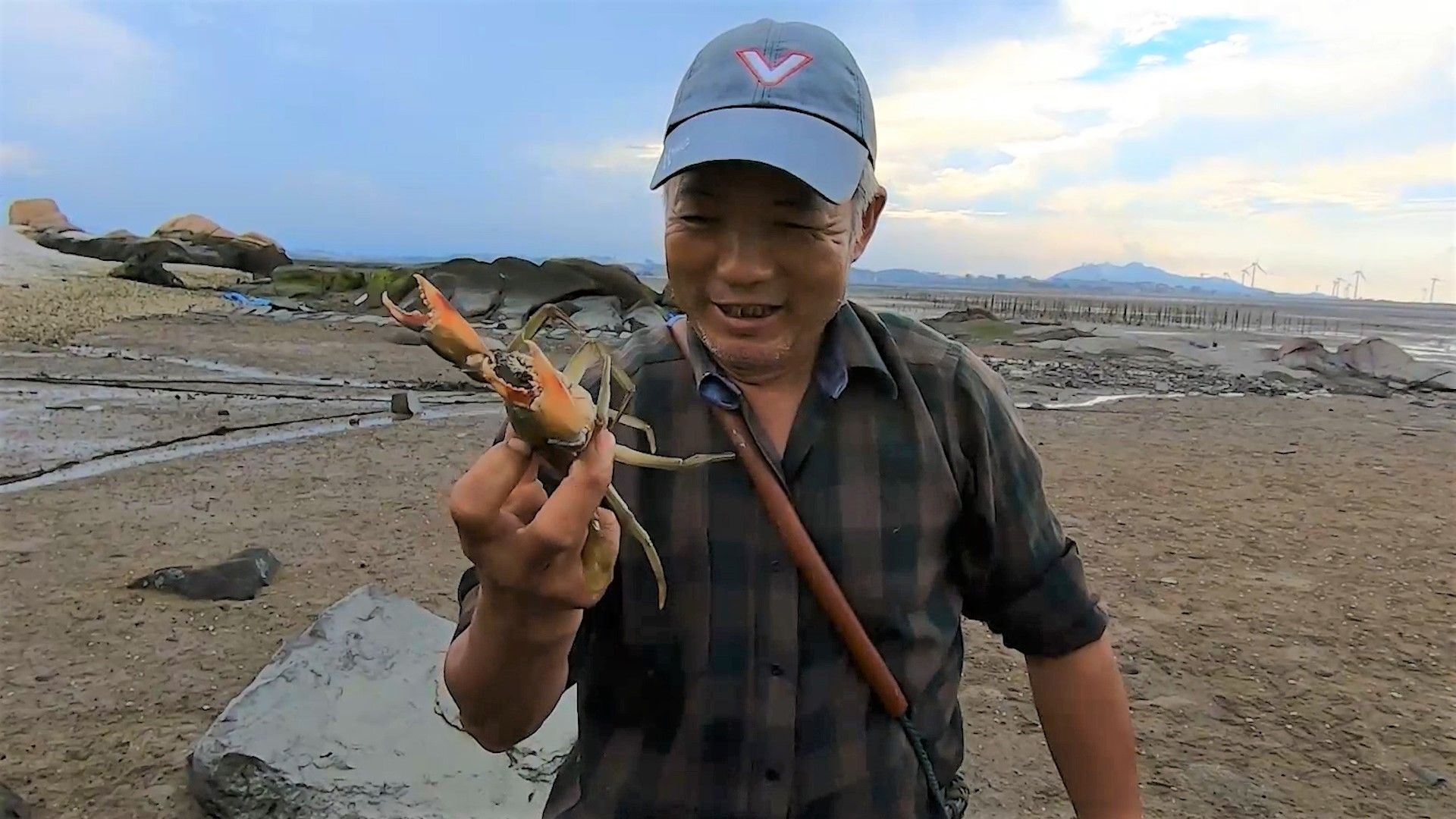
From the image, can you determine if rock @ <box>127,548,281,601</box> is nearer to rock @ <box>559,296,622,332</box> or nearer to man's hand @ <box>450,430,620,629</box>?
man's hand @ <box>450,430,620,629</box>

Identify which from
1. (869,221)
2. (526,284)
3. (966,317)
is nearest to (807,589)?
(869,221)

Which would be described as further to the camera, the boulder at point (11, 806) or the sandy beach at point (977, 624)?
the sandy beach at point (977, 624)

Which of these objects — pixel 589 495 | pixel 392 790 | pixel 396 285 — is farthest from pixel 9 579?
pixel 396 285

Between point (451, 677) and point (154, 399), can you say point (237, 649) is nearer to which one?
point (451, 677)

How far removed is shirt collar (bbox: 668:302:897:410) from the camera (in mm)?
1701

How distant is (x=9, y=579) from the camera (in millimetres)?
4926

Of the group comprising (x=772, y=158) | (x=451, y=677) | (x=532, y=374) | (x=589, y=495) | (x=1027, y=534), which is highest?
(x=772, y=158)

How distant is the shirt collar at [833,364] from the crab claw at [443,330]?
0.40 metres

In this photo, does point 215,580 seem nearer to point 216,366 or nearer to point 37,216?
point 216,366

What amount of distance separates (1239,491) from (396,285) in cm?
1859

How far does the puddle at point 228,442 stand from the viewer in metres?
6.92

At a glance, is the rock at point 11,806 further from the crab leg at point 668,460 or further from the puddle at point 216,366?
the puddle at point 216,366

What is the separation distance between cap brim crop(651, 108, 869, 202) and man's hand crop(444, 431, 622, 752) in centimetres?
48

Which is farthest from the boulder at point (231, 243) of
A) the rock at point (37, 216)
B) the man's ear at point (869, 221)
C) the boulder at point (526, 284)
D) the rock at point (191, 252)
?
the man's ear at point (869, 221)
